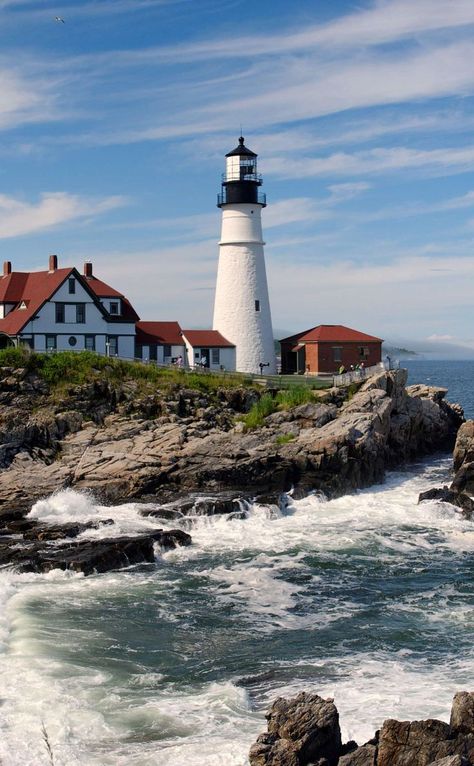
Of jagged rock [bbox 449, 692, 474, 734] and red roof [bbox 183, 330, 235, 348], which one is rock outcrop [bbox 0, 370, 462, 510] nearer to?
red roof [bbox 183, 330, 235, 348]

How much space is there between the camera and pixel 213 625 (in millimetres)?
20141

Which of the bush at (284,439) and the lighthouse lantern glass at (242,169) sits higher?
the lighthouse lantern glass at (242,169)

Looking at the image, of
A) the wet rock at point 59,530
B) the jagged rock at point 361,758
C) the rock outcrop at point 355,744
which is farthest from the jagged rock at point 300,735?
the wet rock at point 59,530

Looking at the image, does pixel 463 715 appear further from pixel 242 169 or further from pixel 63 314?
pixel 242 169

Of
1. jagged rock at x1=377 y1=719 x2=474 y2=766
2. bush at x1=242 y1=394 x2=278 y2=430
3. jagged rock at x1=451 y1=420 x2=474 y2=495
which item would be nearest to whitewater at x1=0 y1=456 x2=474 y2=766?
jagged rock at x1=377 y1=719 x2=474 y2=766

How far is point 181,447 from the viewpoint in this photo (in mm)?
34656

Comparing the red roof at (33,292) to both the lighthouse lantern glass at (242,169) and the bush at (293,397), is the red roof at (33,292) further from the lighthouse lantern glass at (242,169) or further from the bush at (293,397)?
the bush at (293,397)

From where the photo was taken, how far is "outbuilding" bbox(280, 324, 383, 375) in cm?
4881

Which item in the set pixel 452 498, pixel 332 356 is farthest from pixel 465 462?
pixel 332 356

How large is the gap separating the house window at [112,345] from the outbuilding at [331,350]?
1044cm

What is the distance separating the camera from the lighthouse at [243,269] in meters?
47.6

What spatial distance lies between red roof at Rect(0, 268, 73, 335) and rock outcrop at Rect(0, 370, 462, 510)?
5.49 metres

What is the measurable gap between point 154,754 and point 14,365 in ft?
90.7

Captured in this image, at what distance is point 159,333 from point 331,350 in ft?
31.3
